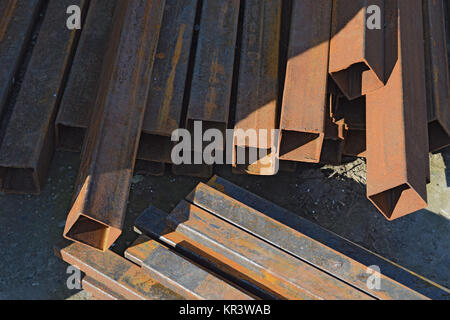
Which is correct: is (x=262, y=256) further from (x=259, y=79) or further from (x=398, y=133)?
(x=259, y=79)

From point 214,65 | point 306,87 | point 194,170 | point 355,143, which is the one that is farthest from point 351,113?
point 194,170

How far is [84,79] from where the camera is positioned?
4.33 m

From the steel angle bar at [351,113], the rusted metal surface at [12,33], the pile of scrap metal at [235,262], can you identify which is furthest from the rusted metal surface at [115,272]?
the steel angle bar at [351,113]

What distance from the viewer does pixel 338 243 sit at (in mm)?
3545

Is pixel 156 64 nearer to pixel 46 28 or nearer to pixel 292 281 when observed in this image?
pixel 46 28

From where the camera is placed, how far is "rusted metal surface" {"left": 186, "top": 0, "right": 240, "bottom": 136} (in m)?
4.00

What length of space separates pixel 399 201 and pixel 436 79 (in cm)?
133

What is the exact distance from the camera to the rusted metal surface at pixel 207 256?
3.30 m

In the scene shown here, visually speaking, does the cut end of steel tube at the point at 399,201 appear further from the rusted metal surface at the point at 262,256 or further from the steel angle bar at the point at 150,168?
the steel angle bar at the point at 150,168

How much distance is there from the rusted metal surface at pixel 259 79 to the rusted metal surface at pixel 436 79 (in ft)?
4.40

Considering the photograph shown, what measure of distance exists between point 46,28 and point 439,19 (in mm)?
3893
